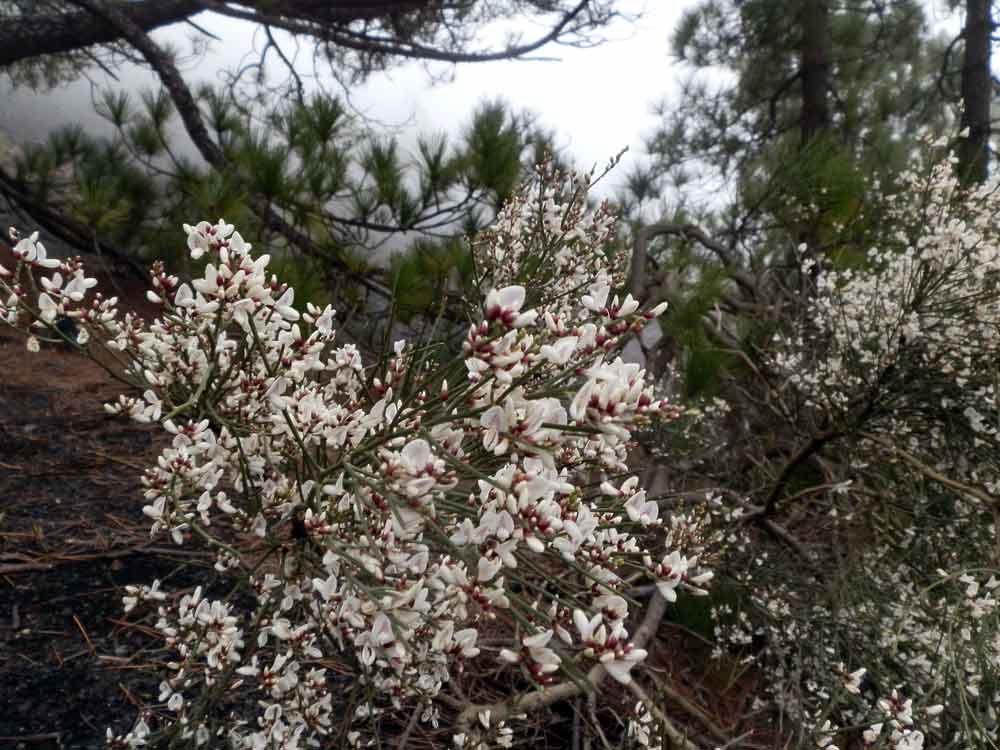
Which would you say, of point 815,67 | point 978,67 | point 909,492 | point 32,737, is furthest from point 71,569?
point 978,67

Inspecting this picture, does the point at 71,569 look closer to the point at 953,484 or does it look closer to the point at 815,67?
the point at 953,484

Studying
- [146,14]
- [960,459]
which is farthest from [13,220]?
[960,459]

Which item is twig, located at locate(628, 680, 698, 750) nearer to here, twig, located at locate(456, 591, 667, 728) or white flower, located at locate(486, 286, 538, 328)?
twig, located at locate(456, 591, 667, 728)

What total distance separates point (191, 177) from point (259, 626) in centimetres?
306

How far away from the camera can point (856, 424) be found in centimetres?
221

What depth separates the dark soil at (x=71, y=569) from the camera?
147 centimetres

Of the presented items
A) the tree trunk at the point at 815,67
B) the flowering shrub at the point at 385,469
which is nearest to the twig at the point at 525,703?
the flowering shrub at the point at 385,469

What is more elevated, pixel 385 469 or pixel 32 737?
pixel 385 469

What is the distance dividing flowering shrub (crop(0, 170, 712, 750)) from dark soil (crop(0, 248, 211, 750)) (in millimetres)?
339

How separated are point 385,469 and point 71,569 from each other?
5.62 ft

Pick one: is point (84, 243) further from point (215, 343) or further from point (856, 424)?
point (856, 424)

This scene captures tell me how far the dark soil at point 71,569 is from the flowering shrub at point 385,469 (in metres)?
0.34

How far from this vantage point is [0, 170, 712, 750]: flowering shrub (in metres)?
0.73

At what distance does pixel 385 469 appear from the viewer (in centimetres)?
77
